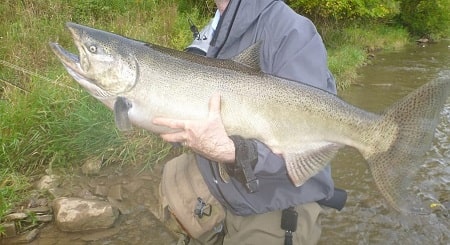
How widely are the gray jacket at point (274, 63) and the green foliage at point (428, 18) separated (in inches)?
956

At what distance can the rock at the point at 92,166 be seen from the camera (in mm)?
4601

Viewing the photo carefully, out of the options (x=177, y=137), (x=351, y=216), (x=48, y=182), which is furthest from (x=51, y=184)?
(x=351, y=216)

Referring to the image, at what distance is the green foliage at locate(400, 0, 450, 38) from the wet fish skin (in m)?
24.5

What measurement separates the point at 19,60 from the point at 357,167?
5.16 meters

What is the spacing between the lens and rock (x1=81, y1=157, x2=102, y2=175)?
15.1 feet

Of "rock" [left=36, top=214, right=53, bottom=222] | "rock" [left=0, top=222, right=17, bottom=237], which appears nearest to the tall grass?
"rock" [left=0, top=222, right=17, bottom=237]

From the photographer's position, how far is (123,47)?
2396 mm

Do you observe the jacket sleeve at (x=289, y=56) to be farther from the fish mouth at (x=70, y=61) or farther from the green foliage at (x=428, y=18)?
the green foliage at (x=428, y=18)

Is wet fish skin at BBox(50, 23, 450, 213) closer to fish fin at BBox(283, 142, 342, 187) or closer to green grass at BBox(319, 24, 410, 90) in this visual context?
fish fin at BBox(283, 142, 342, 187)


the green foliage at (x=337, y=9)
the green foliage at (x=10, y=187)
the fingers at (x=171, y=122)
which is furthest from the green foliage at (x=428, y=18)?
the fingers at (x=171, y=122)

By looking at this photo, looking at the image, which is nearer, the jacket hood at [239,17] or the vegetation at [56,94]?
the jacket hood at [239,17]

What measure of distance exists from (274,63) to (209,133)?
0.65 meters

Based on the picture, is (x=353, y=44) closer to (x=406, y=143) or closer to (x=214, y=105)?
(x=406, y=143)

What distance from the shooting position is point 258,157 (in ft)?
7.96
